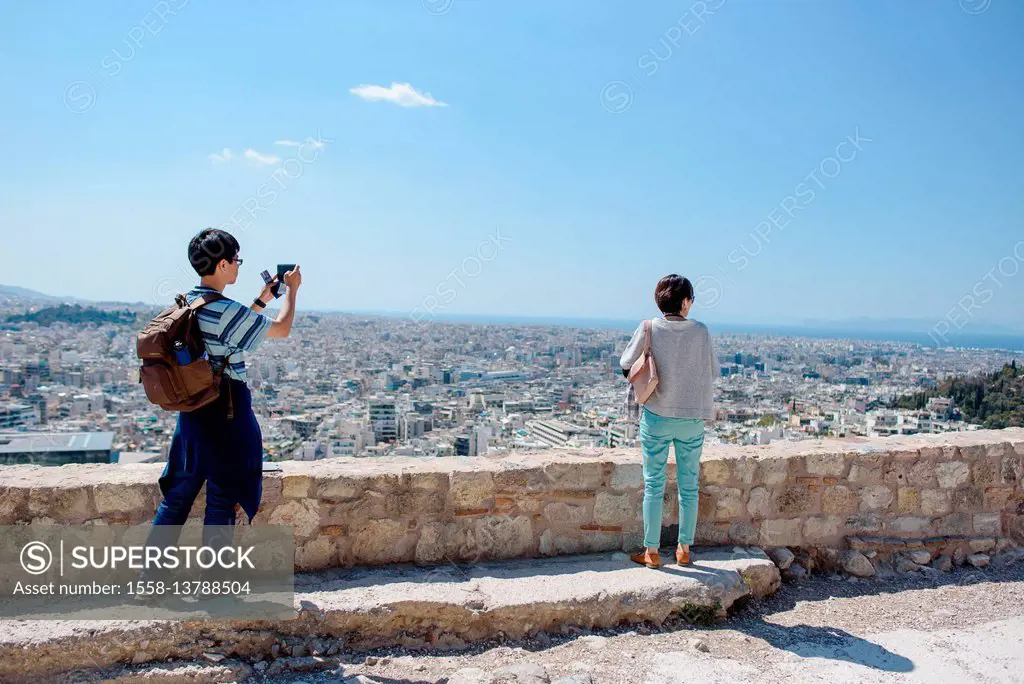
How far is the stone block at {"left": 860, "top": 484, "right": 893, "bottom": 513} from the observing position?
421cm

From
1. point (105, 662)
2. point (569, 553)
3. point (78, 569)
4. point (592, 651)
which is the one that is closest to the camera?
point (105, 662)

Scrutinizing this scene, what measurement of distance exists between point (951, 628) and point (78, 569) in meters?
4.61

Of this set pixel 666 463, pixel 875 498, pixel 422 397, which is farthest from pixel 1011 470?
pixel 422 397

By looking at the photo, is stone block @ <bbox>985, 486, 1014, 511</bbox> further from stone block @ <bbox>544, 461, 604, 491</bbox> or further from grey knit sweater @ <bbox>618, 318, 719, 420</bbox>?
stone block @ <bbox>544, 461, 604, 491</bbox>

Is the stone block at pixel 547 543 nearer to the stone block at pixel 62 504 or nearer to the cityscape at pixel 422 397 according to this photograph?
the cityscape at pixel 422 397

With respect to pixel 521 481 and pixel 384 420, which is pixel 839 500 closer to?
pixel 521 481

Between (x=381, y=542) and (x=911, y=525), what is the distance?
142 inches

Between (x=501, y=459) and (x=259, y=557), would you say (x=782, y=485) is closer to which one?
(x=501, y=459)

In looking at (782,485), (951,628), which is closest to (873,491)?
(782,485)

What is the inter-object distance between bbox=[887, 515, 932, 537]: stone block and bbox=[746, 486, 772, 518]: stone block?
0.95 m

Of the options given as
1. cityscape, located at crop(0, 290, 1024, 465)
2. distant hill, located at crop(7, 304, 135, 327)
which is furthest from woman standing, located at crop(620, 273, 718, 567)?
distant hill, located at crop(7, 304, 135, 327)

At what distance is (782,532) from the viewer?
13.5 feet

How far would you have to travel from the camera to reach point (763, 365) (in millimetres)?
15414

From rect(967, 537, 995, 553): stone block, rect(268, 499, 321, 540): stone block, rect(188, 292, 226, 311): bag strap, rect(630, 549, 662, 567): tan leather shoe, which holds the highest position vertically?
rect(188, 292, 226, 311): bag strap
